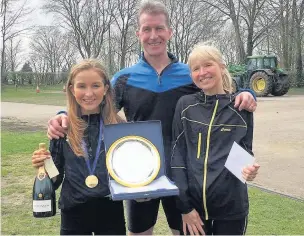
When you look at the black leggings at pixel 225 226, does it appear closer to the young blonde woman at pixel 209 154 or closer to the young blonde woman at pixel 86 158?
the young blonde woman at pixel 209 154

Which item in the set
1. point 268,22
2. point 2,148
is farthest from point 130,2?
point 2,148

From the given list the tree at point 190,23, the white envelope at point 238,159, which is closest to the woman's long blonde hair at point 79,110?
the white envelope at point 238,159

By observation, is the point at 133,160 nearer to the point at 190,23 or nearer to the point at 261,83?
the point at 261,83

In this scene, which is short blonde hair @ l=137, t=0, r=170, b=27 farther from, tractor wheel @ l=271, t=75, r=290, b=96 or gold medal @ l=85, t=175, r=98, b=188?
tractor wheel @ l=271, t=75, r=290, b=96

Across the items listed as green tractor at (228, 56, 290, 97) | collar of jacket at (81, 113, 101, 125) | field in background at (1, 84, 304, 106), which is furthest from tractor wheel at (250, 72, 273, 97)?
collar of jacket at (81, 113, 101, 125)

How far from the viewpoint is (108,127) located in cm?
237

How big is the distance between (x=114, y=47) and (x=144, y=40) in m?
52.3

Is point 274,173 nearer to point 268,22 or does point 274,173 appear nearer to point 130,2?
point 268,22

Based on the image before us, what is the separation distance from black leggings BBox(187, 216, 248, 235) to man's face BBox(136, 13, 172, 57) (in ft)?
3.96

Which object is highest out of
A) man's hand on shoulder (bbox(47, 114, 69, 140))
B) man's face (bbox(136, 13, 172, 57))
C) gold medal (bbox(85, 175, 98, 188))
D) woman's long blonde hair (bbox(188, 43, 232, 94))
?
man's face (bbox(136, 13, 172, 57))

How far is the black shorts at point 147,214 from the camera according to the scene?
9.81 feet

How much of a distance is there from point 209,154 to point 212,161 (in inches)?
1.8

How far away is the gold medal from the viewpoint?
2.53 m

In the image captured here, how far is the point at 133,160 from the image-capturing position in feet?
7.69
